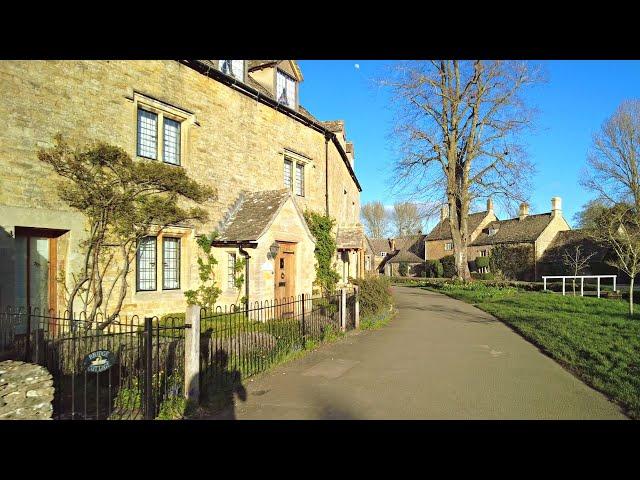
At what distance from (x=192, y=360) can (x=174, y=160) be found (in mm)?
8626

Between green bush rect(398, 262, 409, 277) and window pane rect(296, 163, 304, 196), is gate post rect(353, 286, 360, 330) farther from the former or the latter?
green bush rect(398, 262, 409, 277)

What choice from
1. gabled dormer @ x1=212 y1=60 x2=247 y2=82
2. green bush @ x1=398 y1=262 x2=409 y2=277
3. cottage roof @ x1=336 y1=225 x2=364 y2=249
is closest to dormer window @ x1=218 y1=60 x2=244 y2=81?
gabled dormer @ x1=212 y1=60 x2=247 y2=82

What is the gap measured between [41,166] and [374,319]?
10097 mm

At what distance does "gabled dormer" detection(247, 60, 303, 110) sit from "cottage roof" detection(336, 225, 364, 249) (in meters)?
6.74

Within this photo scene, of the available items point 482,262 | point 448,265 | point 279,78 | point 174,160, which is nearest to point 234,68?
point 279,78

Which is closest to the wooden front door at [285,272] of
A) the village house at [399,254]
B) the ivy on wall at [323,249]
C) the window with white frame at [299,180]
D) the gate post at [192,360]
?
the ivy on wall at [323,249]

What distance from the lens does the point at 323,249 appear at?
18391mm

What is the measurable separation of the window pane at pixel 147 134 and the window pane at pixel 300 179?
7.35 meters

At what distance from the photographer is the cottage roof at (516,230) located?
44531 mm

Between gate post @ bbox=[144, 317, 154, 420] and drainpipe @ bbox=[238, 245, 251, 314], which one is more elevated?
drainpipe @ bbox=[238, 245, 251, 314]

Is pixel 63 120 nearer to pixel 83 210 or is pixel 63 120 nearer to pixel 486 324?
pixel 83 210

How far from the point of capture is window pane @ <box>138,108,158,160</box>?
11430 millimetres
